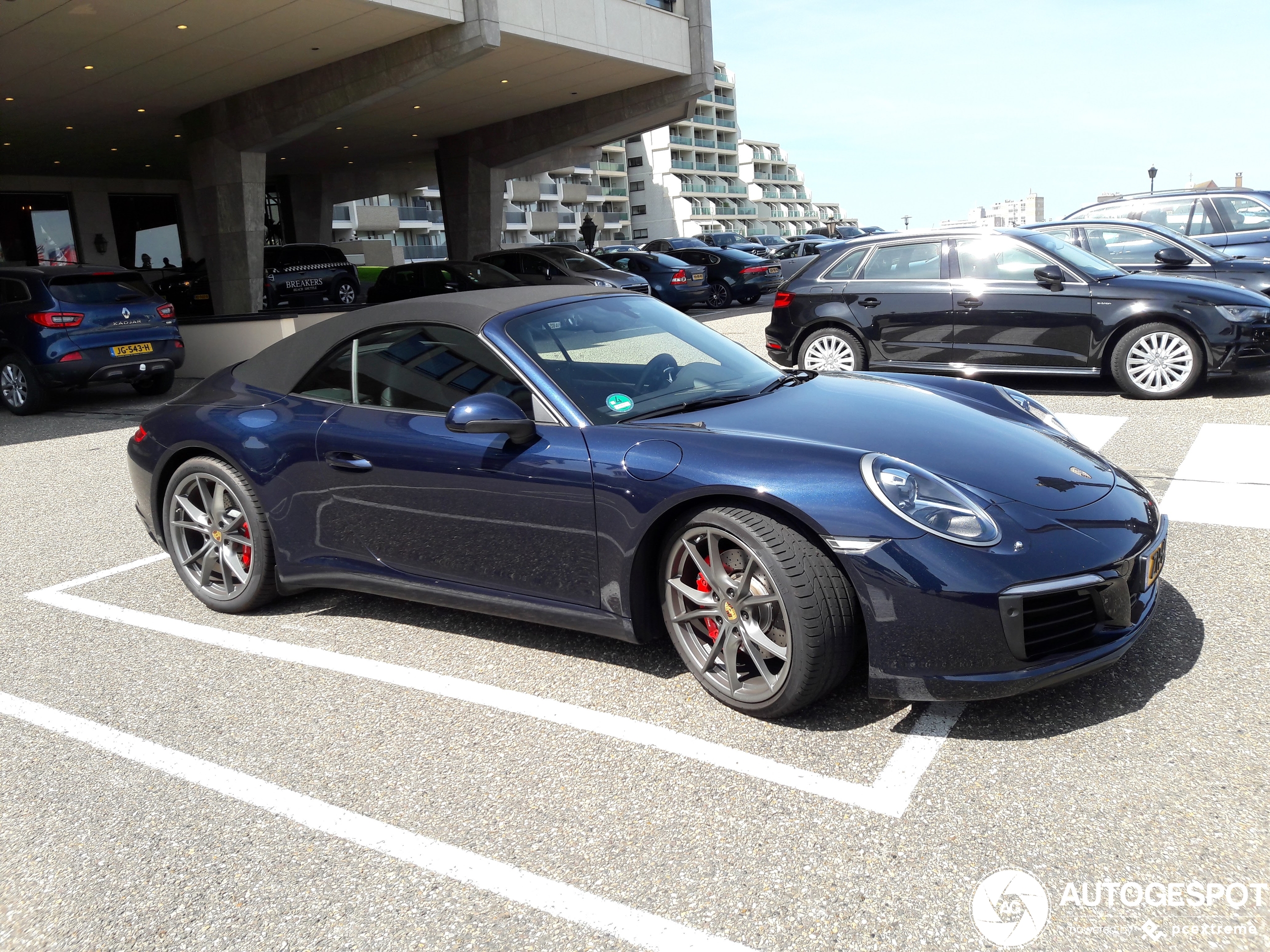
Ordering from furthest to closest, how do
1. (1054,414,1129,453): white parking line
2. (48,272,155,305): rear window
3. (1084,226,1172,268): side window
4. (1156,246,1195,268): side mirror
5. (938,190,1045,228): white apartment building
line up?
(938,190,1045,228): white apartment building → (48,272,155,305): rear window → (1084,226,1172,268): side window → (1156,246,1195,268): side mirror → (1054,414,1129,453): white parking line

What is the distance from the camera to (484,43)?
1997 centimetres

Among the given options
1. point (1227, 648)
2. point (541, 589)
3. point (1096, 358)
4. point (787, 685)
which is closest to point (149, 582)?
point (541, 589)

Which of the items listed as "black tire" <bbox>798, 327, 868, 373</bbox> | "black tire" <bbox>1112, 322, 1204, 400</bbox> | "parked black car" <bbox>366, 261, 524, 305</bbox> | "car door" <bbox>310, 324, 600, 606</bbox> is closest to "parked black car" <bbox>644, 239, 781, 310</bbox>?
"parked black car" <bbox>366, 261, 524, 305</bbox>

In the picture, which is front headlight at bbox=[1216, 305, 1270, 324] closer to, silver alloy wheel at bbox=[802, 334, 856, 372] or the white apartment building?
silver alloy wheel at bbox=[802, 334, 856, 372]

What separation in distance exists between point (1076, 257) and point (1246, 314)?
1.37 m

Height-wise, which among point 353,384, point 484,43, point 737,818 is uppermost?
point 484,43

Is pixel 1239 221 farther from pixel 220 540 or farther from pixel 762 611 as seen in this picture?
pixel 220 540

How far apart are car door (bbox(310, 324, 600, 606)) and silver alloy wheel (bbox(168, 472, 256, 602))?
578 millimetres

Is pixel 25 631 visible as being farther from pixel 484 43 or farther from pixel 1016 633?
pixel 484 43

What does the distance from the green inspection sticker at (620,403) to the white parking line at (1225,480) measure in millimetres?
3003

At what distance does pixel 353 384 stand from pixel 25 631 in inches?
76.8

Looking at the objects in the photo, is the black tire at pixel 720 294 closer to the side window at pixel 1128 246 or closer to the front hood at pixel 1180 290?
the side window at pixel 1128 246

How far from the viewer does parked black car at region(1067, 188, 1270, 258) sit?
1229cm

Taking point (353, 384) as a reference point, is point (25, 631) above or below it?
below
